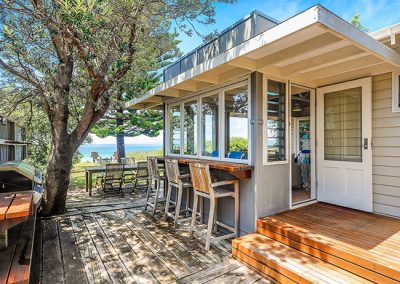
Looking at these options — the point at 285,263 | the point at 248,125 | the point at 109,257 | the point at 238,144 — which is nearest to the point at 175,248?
the point at 109,257

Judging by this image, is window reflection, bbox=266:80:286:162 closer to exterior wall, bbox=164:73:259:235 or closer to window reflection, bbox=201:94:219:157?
exterior wall, bbox=164:73:259:235

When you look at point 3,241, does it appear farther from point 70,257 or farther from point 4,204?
point 70,257

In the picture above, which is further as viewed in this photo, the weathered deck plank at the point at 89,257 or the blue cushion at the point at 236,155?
the blue cushion at the point at 236,155

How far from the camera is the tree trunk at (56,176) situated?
15.1 feet

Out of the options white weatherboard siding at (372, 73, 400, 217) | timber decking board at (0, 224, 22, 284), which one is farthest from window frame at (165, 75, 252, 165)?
timber decking board at (0, 224, 22, 284)

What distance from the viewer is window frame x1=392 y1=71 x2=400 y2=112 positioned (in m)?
3.25

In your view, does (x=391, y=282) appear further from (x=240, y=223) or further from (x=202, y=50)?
(x=202, y=50)

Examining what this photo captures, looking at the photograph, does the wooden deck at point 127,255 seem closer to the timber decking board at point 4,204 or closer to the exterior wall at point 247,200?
the exterior wall at point 247,200

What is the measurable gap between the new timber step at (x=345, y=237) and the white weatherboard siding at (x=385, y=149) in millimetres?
279

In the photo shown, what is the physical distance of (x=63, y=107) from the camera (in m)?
4.60

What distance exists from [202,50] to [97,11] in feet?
7.82

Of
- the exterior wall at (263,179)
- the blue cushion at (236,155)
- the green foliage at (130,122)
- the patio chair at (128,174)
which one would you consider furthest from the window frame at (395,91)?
the green foliage at (130,122)

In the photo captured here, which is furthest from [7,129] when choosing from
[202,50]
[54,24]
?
[202,50]

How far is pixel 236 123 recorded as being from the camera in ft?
12.4
